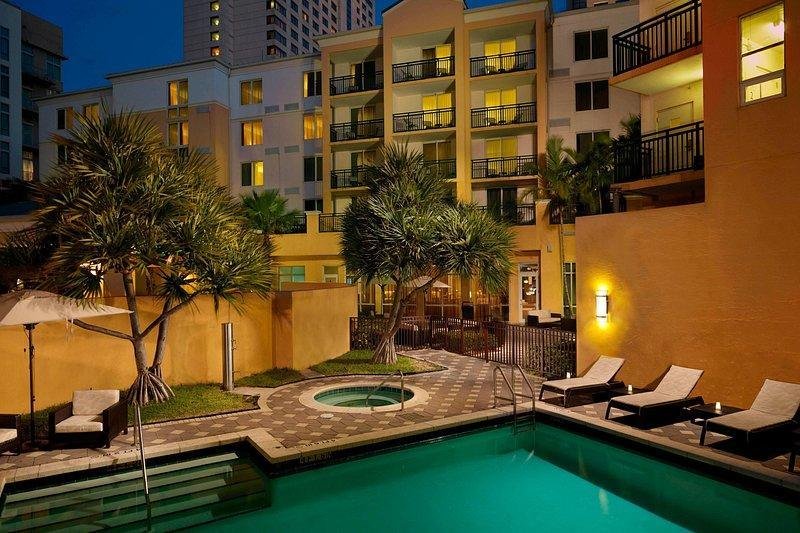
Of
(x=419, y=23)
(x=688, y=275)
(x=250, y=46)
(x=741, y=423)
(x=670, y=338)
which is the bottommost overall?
(x=741, y=423)

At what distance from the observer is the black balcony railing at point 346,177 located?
28672 millimetres

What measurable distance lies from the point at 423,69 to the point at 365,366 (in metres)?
18.8

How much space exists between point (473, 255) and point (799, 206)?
22.4ft

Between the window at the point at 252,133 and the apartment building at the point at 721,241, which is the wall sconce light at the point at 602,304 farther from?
the window at the point at 252,133

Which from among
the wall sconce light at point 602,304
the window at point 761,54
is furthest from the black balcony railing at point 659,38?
the wall sconce light at point 602,304

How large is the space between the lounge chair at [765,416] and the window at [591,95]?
62.5 feet

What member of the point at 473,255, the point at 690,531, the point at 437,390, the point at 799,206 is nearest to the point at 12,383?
the point at 437,390

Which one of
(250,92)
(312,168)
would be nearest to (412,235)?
(312,168)

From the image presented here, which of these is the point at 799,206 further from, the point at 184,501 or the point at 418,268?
the point at 184,501

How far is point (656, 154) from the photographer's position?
13445mm

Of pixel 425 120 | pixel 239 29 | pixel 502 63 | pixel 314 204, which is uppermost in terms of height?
pixel 239 29

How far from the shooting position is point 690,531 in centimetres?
642

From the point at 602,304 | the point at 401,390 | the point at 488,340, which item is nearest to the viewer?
the point at 401,390

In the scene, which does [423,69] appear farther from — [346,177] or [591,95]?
[591,95]
